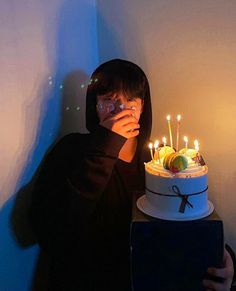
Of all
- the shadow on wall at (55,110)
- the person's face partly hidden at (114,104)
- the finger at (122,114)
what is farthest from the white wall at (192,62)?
the finger at (122,114)

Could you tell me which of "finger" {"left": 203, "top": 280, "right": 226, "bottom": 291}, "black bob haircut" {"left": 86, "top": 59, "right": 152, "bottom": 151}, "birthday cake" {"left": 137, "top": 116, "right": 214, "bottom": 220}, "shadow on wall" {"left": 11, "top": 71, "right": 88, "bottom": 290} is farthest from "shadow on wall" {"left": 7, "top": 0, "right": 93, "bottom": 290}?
"finger" {"left": 203, "top": 280, "right": 226, "bottom": 291}

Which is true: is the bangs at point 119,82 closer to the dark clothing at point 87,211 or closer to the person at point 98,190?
the person at point 98,190

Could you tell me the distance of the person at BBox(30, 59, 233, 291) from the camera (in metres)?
0.89

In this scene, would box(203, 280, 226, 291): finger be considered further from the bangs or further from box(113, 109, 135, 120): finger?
the bangs

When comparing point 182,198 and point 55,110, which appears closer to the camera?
point 182,198

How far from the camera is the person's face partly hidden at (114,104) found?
102cm

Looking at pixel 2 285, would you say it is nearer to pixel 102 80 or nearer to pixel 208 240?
pixel 208 240

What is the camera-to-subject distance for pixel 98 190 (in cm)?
91

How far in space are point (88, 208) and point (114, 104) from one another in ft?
1.13

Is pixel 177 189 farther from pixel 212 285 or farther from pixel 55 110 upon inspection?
pixel 55 110

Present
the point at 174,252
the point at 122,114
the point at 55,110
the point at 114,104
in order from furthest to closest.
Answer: the point at 55,110 → the point at 114,104 → the point at 122,114 → the point at 174,252

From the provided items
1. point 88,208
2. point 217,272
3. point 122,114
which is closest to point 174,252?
point 217,272

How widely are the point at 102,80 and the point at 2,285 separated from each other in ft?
2.26

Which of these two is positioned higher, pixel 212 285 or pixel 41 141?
pixel 41 141
